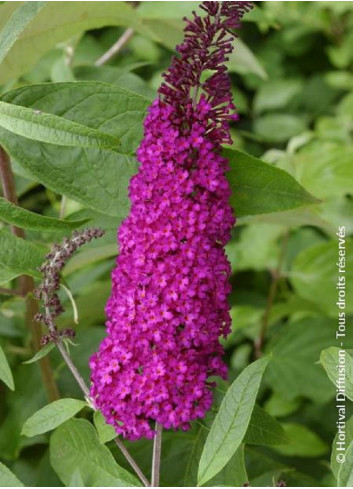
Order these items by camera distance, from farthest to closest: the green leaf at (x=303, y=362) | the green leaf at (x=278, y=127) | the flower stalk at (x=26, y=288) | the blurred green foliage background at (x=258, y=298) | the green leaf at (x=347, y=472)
→ the green leaf at (x=278, y=127), the green leaf at (x=303, y=362), the blurred green foliage background at (x=258, y=298), the flower stalk at (x=26, y=288), the green leaf at (x=347, y=472)

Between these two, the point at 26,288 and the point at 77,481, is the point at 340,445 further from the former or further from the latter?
the point at 26,288

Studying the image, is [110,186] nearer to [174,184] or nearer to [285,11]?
[174,184]

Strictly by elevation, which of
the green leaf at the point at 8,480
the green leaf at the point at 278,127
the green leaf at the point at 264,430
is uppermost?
the green leaf at the point at 278,127

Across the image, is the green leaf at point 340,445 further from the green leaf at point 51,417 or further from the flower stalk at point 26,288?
the flower stalk at point 26,288

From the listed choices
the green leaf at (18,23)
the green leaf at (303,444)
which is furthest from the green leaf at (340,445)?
the green leaf at (303,444)

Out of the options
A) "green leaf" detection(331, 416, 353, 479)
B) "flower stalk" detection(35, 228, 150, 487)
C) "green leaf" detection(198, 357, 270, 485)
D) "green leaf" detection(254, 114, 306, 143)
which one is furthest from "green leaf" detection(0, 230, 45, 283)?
"green leaf" detection(254, 114, 306, 143)

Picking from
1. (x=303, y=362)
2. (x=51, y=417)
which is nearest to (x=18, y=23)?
(x=51, y=417)

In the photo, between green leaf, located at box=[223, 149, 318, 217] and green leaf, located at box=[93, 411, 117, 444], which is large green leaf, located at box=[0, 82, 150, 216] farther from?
green leaf, located at box=[93, 411, 117, 444]
